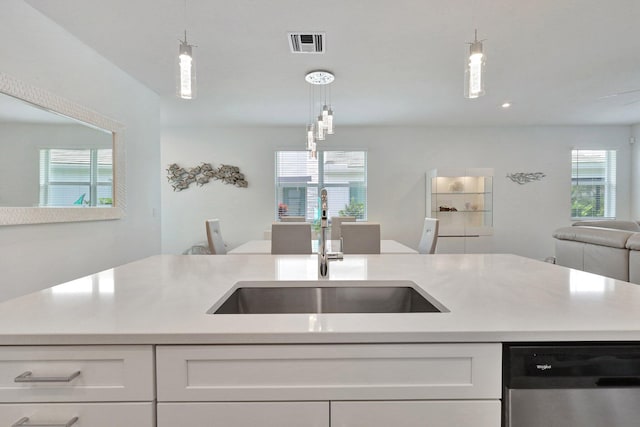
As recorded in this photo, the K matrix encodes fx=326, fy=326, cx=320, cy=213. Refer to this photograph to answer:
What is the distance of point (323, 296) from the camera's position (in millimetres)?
1255

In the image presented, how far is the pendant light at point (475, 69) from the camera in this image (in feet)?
5.24

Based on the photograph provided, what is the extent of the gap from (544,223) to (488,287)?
612 cm

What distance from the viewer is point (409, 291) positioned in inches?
49.0

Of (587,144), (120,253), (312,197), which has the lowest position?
(120,253)

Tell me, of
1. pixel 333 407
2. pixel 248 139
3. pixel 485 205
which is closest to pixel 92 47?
pixel 248 139

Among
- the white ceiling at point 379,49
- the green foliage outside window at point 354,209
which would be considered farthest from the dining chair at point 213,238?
the green foliage outside window at point 354,209

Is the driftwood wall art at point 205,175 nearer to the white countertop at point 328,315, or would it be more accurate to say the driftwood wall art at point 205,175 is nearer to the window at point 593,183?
the white countertop at point 328,315

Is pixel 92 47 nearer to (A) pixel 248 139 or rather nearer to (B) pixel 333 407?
(A) pixel 248 139

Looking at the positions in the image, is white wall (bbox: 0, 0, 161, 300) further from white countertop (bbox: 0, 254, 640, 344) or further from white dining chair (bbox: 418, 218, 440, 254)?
white dining chair (bbox: 418, 218, 440, 254)

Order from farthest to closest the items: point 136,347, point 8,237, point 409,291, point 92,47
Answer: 1. point 92,47
2. point 8,237
3. point 409,291
4. point 136,347

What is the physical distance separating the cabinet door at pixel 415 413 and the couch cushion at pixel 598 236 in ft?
10.7

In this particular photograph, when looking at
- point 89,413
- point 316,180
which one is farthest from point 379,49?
point 316,180

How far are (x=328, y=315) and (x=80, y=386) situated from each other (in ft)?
1.91

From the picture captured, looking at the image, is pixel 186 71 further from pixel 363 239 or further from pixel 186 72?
pixel 363 239
